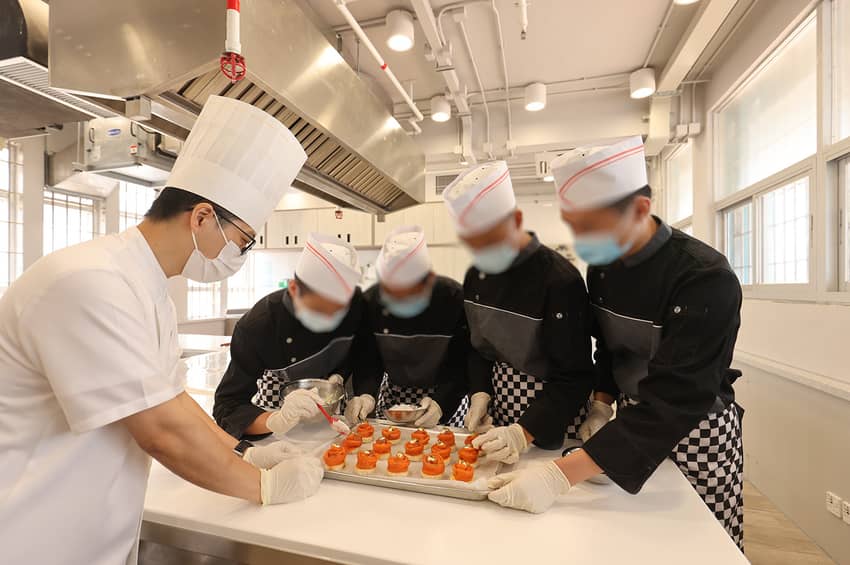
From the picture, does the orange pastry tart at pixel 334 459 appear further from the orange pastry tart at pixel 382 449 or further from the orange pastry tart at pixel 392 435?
the orange pastry tart at pixel 392 435

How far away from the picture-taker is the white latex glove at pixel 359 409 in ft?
4.95

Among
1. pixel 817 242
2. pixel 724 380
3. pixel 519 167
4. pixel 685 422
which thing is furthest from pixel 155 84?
pixel 519 167

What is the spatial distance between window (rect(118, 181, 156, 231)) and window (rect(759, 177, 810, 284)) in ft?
19.4

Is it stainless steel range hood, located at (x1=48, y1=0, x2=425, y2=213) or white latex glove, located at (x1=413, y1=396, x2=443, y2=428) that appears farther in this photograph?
white latex glove, located at (x1=413, y1=396, x2=443, y2=428)

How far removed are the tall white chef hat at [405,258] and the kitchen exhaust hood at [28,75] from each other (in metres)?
1.00

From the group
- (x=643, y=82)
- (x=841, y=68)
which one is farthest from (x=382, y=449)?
(x=643, y=82)

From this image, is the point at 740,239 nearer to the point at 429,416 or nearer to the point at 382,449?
the point at 429,416

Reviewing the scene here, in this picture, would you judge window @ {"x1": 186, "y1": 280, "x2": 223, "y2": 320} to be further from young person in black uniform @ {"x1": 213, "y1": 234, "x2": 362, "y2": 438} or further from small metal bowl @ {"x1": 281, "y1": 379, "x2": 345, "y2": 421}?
small metal bowl @ {"x1": 281, "y1": 379, "x2": 345, "y2": 421}

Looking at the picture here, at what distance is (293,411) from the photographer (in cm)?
127

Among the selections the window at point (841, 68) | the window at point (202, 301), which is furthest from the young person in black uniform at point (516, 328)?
the window at point (202, 301)

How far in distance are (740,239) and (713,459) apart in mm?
3129

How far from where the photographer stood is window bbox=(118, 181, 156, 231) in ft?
16.7

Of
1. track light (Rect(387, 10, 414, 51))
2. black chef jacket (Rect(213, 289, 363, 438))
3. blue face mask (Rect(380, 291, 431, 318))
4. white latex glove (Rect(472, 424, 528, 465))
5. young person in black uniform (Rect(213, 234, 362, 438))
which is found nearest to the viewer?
white latex glove (Rect(472, 424, 528, 465))

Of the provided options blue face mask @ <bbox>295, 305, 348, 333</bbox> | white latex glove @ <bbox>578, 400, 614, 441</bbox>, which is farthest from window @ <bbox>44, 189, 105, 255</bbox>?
white latex glove @ <bbox>578, 400, 614, 441</bbox>
